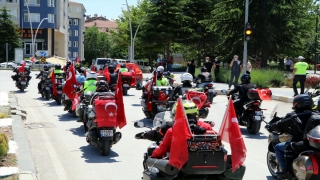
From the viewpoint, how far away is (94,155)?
1005 centimetres

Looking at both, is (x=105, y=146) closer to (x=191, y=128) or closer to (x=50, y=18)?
(x=191, y=128)

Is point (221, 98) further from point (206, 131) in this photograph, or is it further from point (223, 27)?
point (223, 27)

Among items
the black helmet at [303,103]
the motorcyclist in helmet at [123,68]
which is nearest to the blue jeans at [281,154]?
the black helmet at [303,103]

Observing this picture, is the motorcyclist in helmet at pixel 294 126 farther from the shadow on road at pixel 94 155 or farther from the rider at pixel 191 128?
the shadow on road at pixel 94 155

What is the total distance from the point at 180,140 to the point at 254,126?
23.4ft

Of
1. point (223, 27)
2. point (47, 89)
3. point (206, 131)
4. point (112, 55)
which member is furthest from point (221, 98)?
point (112, 55)

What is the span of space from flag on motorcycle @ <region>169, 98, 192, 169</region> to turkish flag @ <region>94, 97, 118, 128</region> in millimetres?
4188

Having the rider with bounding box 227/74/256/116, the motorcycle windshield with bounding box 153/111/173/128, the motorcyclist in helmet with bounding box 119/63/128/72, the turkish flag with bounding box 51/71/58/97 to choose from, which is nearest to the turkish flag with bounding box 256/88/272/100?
the rider with bounding box 227/74/256/116

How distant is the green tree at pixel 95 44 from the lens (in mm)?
119688

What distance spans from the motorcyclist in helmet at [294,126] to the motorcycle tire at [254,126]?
542cm

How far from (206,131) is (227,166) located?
47 cm

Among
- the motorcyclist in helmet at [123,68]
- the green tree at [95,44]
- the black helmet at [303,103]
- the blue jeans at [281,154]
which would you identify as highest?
the green tree at [95,44]

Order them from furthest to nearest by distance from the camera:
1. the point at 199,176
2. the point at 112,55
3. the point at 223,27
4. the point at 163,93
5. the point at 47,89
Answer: the point at 112,55 → the point at 223,27 → the point at 47,89 → the point at 163,93 → the point at 199,176

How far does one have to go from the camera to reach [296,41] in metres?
42.9
